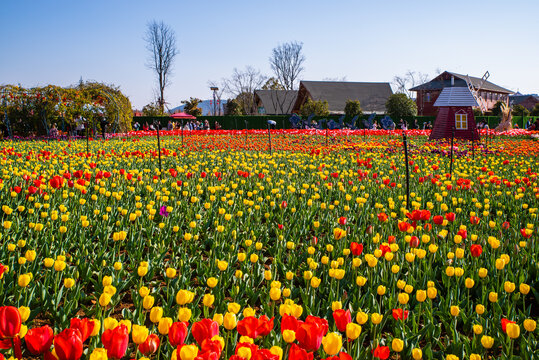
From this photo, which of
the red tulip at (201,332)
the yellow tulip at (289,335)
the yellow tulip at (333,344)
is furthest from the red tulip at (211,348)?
the yellow tulip at (333,344)


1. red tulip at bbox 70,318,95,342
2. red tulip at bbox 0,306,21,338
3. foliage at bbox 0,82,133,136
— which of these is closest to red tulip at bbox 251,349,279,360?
red tulip at bbox 70,318,95,342

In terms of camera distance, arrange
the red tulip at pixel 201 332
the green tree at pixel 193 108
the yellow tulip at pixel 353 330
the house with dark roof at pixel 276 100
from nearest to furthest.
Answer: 1. the red tulip at pixel 201 332
2. the yellow tulip at pixel 353 330
3. the green tree at pixel 193 108
4. the house with dark roof at pixel 276 100

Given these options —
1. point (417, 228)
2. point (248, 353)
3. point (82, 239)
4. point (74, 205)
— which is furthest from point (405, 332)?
point (74, 205)

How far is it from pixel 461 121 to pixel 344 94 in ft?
117

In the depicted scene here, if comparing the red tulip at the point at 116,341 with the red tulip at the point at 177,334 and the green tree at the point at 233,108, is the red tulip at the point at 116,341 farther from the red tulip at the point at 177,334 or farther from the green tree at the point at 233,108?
the green tree at the point at 233,108

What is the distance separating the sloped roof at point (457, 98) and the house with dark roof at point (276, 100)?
39.2 m

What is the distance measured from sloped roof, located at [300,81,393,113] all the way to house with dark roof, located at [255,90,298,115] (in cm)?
613

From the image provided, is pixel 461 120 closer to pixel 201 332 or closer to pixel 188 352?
pixel 201 332

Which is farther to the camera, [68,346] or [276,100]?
[276,100]

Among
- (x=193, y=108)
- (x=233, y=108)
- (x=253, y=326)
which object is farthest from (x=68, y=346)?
(x=233, y=108)

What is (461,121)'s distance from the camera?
650 inches

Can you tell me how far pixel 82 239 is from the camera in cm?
318

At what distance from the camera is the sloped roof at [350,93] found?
4928 cm

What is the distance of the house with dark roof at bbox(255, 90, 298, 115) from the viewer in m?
55.6
